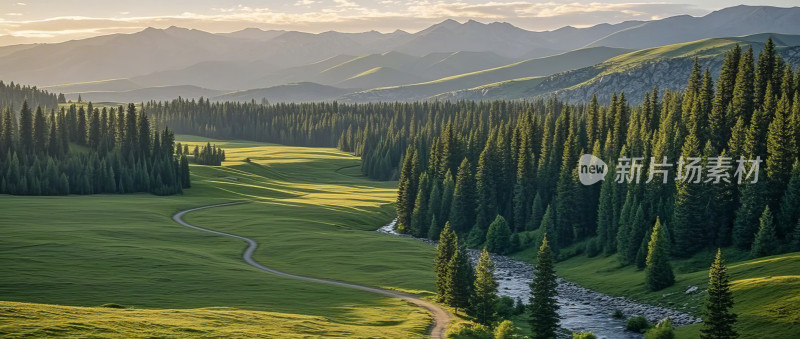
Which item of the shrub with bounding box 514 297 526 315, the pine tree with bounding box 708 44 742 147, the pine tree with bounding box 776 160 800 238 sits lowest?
Answer: the shrub with bounding box 514 297 526 315

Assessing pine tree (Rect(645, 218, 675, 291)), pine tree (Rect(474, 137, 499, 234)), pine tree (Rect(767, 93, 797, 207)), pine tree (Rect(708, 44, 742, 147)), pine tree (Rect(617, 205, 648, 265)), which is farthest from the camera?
pine tree (Rect(474, 137, 499, 234))

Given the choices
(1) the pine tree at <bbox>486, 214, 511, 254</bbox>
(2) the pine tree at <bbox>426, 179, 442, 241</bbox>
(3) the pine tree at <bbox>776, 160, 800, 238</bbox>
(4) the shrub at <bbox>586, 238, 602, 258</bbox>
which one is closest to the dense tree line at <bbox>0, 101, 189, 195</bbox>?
(2) the pine tree at <bbox>426, 179, 442, 241</bbox>

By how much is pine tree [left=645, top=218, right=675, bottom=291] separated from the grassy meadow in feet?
90.4

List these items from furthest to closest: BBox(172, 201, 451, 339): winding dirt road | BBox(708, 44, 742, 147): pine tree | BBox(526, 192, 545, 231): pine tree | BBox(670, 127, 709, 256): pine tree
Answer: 1. BBox(526, 192, 545, 231): pine tree
2. BBox(708, 44, 742, 147): pine tree
3. BBox(670, 127, 709, 256): pine tree
4. BBox(172, 201, 451, 339): winding dirt road

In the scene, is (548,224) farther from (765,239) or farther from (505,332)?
(505,332)

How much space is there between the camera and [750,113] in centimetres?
12175

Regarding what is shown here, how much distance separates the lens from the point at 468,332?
66.1 meters

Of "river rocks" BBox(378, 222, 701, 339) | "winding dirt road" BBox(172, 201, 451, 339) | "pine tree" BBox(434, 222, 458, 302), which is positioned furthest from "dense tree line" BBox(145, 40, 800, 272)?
"winding dirt road" BBox(172, 201, 451, 339)

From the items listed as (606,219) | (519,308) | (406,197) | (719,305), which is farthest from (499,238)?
(719,305)

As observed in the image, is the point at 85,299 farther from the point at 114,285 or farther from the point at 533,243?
the point at 533,243

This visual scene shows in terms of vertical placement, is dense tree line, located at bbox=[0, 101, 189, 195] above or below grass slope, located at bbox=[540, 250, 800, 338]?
above

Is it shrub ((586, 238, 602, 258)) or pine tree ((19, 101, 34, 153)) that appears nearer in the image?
shrub ((586, 238, 602, 258))

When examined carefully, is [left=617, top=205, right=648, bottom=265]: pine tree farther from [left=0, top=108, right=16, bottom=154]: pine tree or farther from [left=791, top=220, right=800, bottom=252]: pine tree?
[left=0, top=108, right=16, bottom=154]: pine tree

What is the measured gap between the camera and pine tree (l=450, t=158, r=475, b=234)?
499ft
